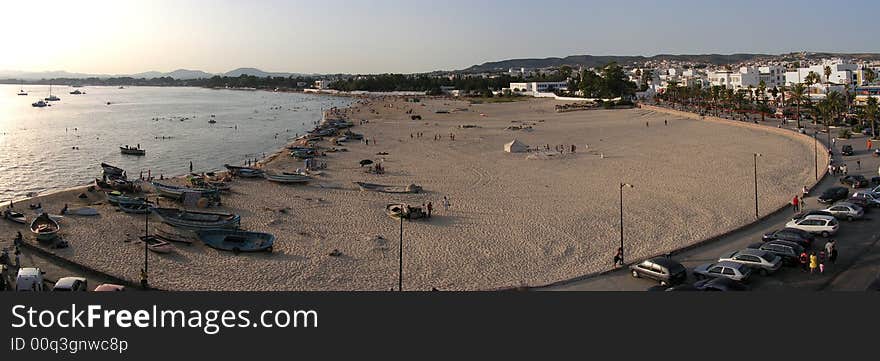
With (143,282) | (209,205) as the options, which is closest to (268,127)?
(209,205)

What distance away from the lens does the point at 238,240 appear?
19.1 meters

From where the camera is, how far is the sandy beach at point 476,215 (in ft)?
54.2

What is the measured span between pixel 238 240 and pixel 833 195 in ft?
59.8

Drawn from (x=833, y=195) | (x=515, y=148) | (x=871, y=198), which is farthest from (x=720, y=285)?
(x=515, y=148)

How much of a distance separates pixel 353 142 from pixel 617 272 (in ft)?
118

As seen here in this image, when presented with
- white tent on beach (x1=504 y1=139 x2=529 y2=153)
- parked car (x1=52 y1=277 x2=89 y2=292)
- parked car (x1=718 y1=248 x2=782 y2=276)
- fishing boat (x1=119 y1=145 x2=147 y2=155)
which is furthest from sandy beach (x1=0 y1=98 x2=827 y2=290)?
fishing boat (x1=119 y1=145 x2=147 y2=155)

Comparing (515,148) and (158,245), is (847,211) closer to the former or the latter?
(158,245)

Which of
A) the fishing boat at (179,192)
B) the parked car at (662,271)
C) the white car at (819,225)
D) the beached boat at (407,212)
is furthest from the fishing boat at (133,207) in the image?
the white car at (819,225)

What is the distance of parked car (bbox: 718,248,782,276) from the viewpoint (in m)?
14.0

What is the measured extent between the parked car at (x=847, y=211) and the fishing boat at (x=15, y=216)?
81.4 feet

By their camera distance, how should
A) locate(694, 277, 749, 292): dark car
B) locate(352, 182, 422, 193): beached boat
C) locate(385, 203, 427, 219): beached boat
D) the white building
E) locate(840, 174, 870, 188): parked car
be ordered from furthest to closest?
the white building, locate(352, 182, 422, 193): beached boat, locate(840, 174, 870, 188): parked car, locate(385, 203, 427, 219): beached boat, locate(694, 277, 749, 292): dark car

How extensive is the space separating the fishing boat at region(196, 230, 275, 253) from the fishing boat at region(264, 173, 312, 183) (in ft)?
33.1

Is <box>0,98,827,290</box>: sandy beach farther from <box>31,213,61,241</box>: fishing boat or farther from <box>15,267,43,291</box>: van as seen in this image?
<box>15,267,43,291</box>: van

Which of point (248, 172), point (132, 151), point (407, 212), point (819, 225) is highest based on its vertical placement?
point (132, 151)
